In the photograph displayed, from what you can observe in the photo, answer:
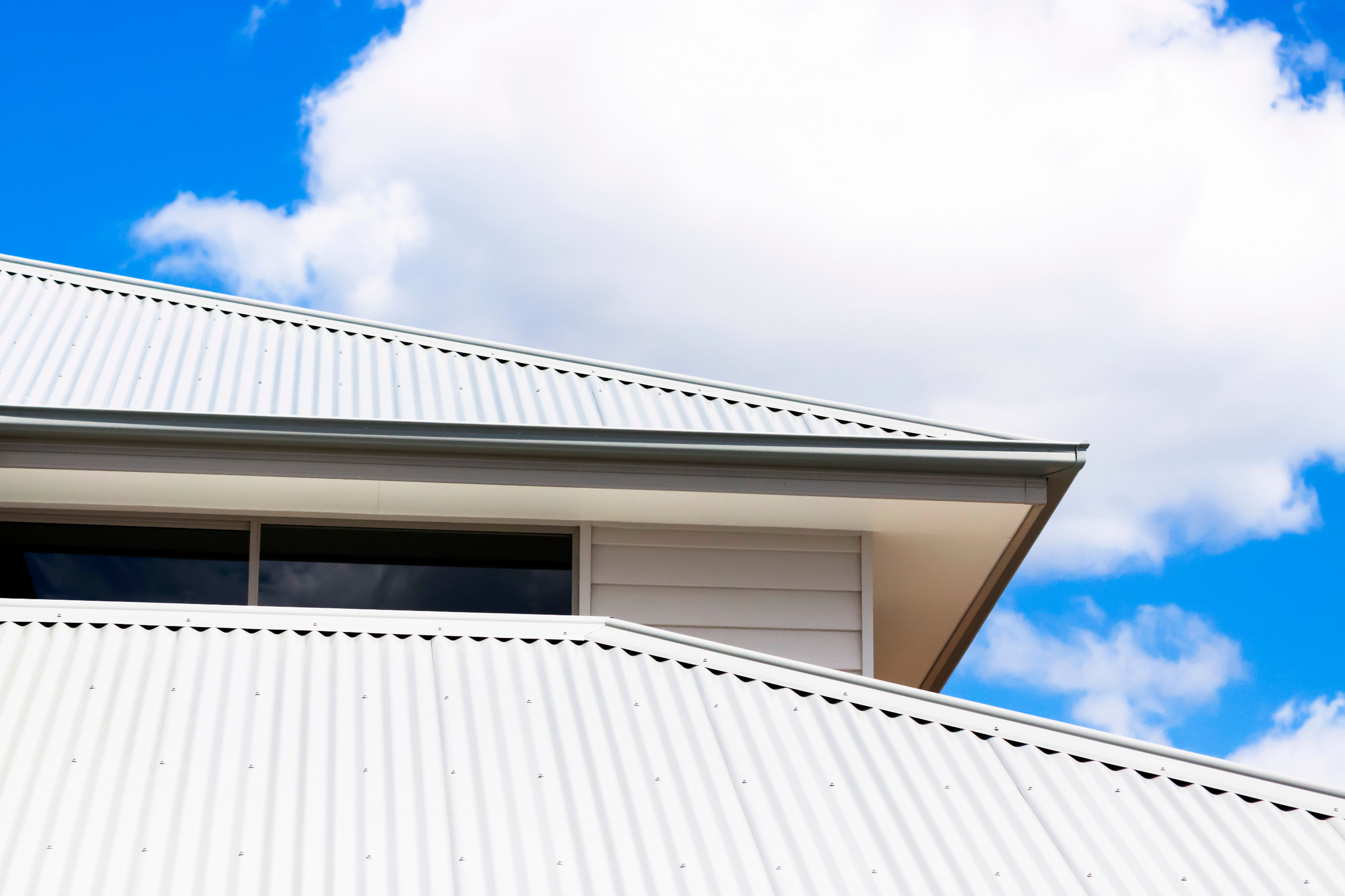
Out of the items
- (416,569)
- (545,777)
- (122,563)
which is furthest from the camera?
(416,569)

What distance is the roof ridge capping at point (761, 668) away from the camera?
4895 mm

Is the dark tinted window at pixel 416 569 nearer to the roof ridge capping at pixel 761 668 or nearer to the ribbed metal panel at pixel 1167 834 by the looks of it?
the roof ridge capping at pixel 761 668

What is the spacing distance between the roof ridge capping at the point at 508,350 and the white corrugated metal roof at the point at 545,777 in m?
2.86

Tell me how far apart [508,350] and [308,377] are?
1.49m

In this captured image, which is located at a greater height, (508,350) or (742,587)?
(508,350)

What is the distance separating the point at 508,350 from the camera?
28.4 feet

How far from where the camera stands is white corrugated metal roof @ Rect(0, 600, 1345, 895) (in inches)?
151

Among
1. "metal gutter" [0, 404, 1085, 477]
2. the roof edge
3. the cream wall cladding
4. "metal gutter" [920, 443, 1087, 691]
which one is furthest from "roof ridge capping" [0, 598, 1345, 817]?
"metal gutter" [920, 443, 1087, 691]

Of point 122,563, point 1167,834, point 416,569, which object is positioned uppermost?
point 122,563

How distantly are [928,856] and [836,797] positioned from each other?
1.31 feet

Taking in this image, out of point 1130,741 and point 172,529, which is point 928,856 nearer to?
point 1130,741

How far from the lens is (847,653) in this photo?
7.20 m

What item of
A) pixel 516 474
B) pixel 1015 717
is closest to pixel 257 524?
pixel 516 474

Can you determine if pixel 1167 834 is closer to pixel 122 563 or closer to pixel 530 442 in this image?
pixel 530 442
